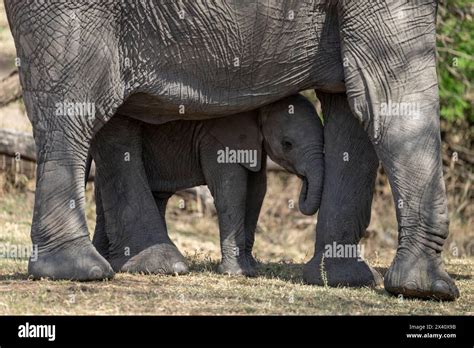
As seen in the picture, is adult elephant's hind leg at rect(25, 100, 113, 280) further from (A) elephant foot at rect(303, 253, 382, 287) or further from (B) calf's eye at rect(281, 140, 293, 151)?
(B) calf's eye at rect(281, 140, 293, 151)

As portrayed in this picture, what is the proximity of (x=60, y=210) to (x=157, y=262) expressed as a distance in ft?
3.78

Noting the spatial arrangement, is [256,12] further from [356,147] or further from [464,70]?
[464,70]

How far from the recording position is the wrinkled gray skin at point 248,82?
8195 mm

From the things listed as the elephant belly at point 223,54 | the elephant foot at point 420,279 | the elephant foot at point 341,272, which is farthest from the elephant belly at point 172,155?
the elephant foot at point 420,279

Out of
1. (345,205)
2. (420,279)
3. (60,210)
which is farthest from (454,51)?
(60,210)

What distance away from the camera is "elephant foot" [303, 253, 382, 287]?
8789mm

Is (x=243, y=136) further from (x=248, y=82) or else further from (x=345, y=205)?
(x=345, y=205)

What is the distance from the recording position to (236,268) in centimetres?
925

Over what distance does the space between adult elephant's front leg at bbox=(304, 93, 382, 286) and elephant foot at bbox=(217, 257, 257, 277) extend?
21.4 inches

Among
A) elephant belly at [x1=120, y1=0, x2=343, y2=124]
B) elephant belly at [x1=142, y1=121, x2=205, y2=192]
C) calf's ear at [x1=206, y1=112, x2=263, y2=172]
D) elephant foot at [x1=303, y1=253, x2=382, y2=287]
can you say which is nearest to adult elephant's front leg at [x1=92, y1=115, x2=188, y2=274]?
elephant belly at [x1=142, y1=121, x2=205, y2=192]

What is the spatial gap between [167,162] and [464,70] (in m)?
6.73

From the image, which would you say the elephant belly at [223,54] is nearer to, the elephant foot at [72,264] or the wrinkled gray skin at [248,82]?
the wrinkled gray skin at [248,82]

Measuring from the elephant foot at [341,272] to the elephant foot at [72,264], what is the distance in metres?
1.56

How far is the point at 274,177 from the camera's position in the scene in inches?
666
